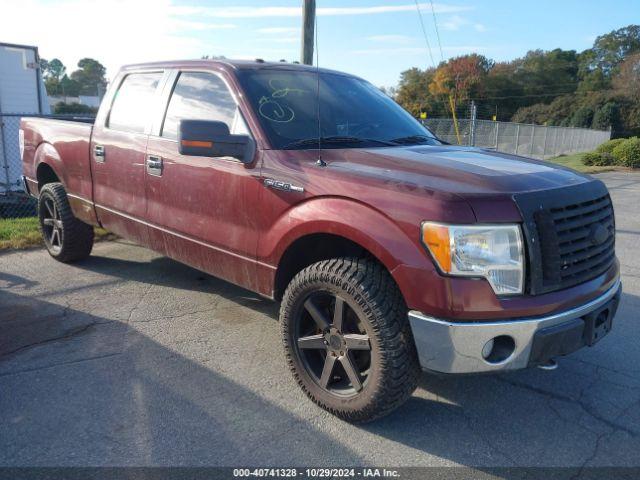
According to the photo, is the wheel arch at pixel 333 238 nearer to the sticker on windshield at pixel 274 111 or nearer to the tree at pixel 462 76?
the sticker on windshield at pixel 274 111

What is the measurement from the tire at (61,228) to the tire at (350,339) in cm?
326

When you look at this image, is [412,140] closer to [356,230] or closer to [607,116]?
[356,230]

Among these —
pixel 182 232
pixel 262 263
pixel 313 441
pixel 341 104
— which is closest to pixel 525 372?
pixel 313 441

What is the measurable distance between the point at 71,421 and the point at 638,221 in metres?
8.82

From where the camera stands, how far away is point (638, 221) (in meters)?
8.89

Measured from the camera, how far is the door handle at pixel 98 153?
4.83m

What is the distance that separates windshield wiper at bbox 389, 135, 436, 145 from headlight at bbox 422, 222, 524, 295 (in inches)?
56.2

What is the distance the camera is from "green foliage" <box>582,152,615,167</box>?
66.3ft

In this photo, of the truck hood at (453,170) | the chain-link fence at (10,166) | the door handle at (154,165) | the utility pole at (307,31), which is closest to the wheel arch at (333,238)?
the truck hood at (453,170)

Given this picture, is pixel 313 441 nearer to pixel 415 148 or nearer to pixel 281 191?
pixel 281 191

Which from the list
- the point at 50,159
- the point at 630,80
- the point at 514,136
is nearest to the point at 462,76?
the point at 630,80

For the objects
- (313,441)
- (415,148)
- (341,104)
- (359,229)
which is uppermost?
(341,104)

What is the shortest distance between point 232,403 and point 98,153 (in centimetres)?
280

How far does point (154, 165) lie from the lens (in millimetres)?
4207
